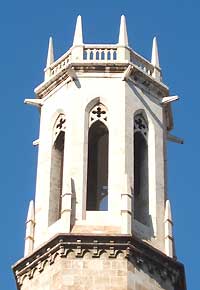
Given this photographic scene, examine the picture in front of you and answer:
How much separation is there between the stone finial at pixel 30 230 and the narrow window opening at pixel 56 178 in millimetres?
528

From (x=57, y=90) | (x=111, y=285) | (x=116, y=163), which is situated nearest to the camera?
(x=111, y=285)

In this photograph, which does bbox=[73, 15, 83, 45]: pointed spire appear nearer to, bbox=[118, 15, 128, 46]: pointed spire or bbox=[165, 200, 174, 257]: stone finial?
bbox=[118, 15, 128, 46]: pointed spire

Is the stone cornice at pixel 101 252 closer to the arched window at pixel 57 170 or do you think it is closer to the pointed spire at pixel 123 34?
the arched window at pixel 57 170

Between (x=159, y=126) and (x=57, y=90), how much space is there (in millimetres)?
2991

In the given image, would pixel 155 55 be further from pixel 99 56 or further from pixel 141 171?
pixel 141 171

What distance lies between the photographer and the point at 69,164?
3262cm

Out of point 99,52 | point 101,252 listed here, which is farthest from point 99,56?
point 101,252

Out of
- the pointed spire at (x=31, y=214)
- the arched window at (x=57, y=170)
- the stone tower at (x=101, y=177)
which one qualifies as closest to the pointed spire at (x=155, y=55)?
the stone tower at (x=101, y=177)

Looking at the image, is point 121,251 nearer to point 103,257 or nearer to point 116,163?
point 103,257

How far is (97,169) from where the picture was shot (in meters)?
35.3

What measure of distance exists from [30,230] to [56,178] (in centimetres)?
173

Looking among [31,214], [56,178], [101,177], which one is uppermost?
[101,177]

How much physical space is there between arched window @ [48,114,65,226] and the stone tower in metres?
0.03

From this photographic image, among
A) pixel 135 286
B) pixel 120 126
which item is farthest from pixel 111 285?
pixel 120 126
